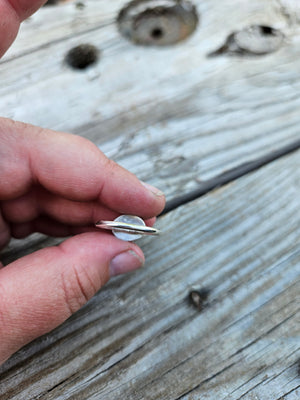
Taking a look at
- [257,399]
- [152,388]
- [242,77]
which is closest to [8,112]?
[242,77]

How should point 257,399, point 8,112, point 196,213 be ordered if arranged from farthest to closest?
point 8,112 < point 196,213 < point 257,399

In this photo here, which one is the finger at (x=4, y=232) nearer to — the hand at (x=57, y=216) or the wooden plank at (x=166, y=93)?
the hand at (x=57, y=216)

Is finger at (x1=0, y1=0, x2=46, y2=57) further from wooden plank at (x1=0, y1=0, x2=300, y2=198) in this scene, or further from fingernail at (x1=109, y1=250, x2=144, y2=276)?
fingernail at (x1=109, y1=250, x2=144, y2=276)

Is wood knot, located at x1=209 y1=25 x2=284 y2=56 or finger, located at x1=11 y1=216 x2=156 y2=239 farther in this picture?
wood knot, located at x1=209 y1=25 x2=284 y2=56

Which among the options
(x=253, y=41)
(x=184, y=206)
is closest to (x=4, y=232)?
(x=184, y=206)

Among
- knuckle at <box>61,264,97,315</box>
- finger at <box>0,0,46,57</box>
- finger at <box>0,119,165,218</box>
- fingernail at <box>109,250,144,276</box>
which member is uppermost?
finger at <box>0,0,46,57</box>

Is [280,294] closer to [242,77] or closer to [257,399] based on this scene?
[257,399]

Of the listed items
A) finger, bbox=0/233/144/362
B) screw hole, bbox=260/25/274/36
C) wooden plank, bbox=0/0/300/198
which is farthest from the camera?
screw hole, bbox=260/25/274/36

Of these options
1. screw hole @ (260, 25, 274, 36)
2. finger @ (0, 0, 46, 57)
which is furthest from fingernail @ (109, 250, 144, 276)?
screw hole @ (260, 25, 274, 36)
